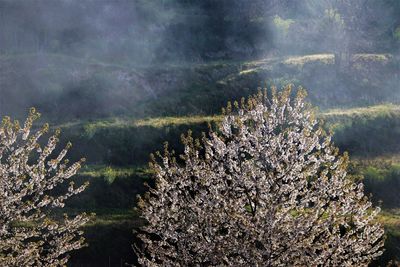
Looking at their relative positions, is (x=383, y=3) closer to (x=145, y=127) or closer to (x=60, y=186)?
(x=145, y=127)

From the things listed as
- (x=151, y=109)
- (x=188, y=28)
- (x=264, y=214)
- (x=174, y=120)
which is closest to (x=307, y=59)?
(x=188, y=28)

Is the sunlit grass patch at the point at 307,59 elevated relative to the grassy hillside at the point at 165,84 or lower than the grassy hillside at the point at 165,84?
elevated

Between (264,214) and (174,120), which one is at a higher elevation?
(174,120)

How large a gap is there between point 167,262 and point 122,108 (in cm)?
3326

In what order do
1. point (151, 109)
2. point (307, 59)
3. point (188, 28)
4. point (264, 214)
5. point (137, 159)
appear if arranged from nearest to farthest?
point (264, 214) → point (137, 159) → point (151, 109) → point (307, 59) → point (188, 28)

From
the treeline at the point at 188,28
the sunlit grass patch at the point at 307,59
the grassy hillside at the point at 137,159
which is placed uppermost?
the treeline at the point at 188,28

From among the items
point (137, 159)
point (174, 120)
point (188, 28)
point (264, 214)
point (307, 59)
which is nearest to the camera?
point (264, 214)

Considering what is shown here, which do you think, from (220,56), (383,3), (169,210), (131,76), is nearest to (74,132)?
(131,76)

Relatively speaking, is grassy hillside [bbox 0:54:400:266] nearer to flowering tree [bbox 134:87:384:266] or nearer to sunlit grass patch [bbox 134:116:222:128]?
sunlit grass patch [bbox 134:116:222:128]

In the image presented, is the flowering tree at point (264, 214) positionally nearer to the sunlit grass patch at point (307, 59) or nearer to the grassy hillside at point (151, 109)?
the grassy hillside at point (151, 109)

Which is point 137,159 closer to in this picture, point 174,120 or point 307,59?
point 174,120

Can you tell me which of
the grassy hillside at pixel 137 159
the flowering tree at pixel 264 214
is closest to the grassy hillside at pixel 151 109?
the grassy hillside at pixel 137 159

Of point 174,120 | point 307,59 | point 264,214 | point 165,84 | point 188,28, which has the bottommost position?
point 264,214

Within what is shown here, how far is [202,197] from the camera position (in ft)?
52.0
